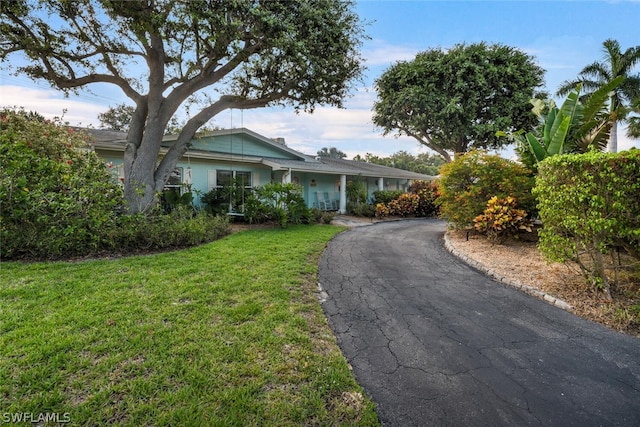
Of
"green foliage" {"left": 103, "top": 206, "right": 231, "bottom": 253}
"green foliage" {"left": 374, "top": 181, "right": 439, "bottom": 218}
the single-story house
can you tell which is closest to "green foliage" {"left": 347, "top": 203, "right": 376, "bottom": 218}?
"green foliage" {"left": 374, "top": 181, "right": 439, "bottom": 218}

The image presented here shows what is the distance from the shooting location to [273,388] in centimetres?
231

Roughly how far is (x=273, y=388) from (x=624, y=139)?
110 feet

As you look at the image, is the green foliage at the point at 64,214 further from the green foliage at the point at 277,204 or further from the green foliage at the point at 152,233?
the green foliage at the point at 277,204

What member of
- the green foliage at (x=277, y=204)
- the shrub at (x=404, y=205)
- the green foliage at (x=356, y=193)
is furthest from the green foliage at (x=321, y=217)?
the shrub at (x=404, y=205)

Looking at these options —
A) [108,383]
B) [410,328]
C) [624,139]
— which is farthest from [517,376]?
[624,139]

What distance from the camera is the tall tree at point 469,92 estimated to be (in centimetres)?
1908

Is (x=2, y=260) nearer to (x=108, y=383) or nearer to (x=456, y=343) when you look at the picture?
(x=108, y=383)

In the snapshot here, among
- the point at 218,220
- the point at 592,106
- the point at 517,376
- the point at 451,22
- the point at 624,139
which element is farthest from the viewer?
the point at 624,139

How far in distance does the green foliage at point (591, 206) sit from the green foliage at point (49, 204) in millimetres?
8651

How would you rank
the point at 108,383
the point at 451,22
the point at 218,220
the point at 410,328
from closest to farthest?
1. the point at 108,383
2. the point at 410,328
3. the point at 218,220
4. the point at 451,22

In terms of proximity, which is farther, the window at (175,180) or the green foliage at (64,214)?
the window at (175,180)

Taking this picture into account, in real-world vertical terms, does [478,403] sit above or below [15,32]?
below

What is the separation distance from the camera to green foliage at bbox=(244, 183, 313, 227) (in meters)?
10.4

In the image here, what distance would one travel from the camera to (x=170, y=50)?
916 cm
